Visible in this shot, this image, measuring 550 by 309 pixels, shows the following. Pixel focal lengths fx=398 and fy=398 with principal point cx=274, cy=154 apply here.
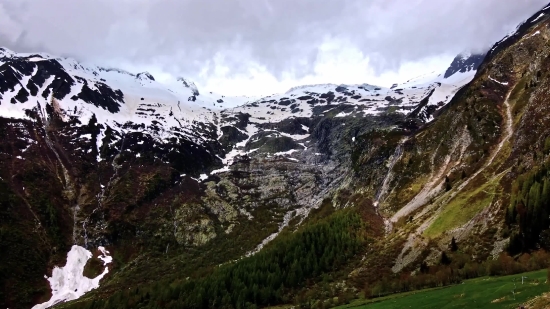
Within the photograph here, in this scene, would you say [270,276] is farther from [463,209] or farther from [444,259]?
[463,209]

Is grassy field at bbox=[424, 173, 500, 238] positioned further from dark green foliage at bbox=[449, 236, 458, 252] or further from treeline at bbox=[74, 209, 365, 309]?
treeline at bbox=[74, 209, 365, 309]

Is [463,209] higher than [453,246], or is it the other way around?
[463,209]

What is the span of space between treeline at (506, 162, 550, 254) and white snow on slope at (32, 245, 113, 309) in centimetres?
15425

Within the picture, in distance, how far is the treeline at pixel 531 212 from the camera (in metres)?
71.0

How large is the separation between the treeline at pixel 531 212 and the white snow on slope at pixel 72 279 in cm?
15425

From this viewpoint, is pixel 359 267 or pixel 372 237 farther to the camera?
pixel 372 237

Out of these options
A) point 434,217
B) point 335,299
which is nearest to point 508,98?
point 434,217

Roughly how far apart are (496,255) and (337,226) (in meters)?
60.0

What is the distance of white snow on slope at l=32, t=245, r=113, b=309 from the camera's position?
517 ft

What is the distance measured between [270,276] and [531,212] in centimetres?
7179

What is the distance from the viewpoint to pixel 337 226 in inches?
5187

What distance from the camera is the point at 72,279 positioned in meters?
170

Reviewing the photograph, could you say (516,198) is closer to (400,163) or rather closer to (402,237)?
(402,237)

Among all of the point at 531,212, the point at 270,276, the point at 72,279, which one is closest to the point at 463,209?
the point at 531,212
